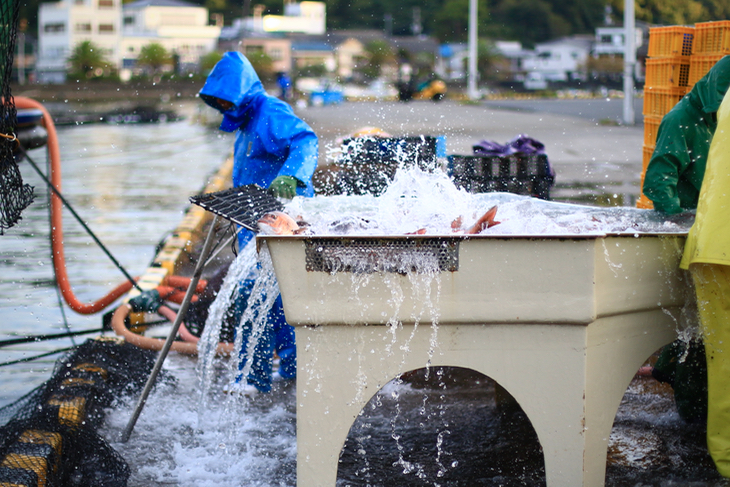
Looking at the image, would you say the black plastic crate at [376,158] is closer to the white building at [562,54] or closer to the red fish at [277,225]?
the red fish at [277,225]

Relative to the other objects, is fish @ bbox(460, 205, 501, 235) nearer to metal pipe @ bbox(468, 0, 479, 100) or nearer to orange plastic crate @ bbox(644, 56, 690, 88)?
orange plastic crate @ bbox(644, 56, 690, 88)

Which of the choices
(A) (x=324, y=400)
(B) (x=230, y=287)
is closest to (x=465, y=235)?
(A) (x=324, y=400)

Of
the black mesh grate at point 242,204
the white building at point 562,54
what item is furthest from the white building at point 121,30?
the black mesh grate at point 242,204

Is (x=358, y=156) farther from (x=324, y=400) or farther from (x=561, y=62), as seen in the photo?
(x=561, y=62)

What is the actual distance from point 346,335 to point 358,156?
9.48 ft

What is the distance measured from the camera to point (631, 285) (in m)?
2.62

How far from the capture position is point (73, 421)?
11.3ft

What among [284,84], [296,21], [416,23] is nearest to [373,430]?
[284,84]

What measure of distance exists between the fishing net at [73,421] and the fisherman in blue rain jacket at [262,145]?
0.81 meters

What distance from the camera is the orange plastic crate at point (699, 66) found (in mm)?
4855

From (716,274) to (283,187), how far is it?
204cm

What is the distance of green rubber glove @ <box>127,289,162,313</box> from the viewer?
4812 millimetres

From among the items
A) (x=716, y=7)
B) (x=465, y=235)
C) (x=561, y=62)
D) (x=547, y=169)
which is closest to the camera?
(x=465, y=235)

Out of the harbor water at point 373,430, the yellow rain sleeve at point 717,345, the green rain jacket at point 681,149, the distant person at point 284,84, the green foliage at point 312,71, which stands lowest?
the harbor water at point 373,430
